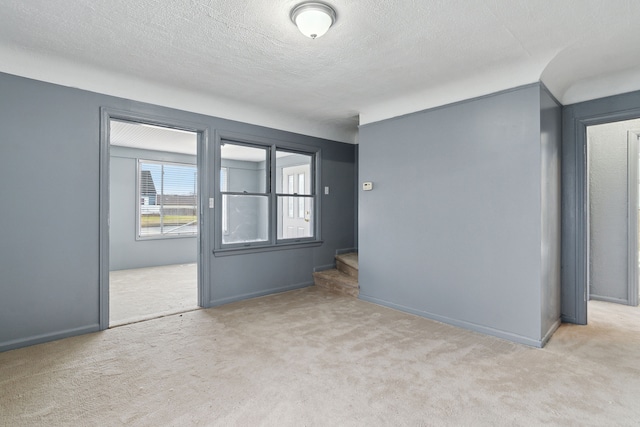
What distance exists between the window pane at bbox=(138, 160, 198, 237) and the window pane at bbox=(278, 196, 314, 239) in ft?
8.09

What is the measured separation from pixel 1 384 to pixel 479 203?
3897mm

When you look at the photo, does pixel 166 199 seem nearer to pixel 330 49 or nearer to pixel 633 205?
pixel 330 49

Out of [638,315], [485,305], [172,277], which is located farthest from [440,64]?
[172,277]

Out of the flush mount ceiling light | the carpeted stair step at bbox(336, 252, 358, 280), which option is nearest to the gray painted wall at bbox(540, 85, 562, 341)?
the flush mount ceiling light

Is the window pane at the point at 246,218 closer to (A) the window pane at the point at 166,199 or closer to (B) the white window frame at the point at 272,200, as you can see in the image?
(B) the white window frame at the point at 272,200

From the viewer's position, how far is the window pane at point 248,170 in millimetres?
4477

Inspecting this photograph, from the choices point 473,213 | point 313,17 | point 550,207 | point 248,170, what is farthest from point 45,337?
point 550,207

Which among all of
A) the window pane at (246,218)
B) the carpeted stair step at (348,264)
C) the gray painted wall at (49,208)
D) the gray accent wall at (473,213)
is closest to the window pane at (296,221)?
the window pane at (246,218)

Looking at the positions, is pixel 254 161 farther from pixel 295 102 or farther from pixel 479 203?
pixel 479 203

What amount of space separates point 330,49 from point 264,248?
2641 millimetres

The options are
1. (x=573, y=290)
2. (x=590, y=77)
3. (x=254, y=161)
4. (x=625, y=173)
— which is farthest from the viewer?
(x=254, y=161)

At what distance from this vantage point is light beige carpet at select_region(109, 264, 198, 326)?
12.0 feet

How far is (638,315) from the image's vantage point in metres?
3.52

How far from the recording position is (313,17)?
6.65 feet
